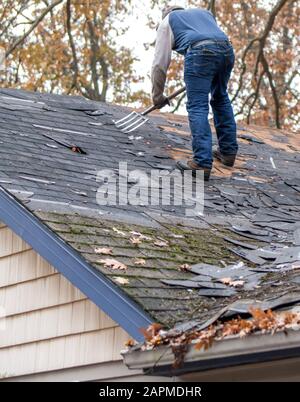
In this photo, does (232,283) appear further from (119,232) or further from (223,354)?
(223,354)

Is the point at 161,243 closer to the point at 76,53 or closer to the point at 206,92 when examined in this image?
the point at 206,92

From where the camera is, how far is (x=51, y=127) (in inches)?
387

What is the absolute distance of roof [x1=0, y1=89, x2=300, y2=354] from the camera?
20.9ft

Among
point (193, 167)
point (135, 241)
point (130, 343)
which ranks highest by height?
point (193, 167)

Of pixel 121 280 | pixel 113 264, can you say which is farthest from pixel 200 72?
pixel 121 280

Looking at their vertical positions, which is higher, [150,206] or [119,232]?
[150,206]

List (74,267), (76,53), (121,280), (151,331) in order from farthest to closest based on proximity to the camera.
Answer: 1. (76,53)
2. (74,267)
3. (121,280)
4. (151,331)

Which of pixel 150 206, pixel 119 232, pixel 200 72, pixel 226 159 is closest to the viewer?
pixel 119 232

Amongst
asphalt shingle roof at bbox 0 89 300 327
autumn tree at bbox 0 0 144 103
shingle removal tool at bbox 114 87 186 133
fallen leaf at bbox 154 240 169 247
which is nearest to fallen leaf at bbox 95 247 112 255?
asphalt shingle roof at bbox 0 89 300 327

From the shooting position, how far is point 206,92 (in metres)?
A: 9.59

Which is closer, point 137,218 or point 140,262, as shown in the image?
point 140,262

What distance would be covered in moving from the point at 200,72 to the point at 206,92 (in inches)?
8.3

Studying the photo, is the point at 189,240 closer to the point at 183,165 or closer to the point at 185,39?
the point at 183,165
